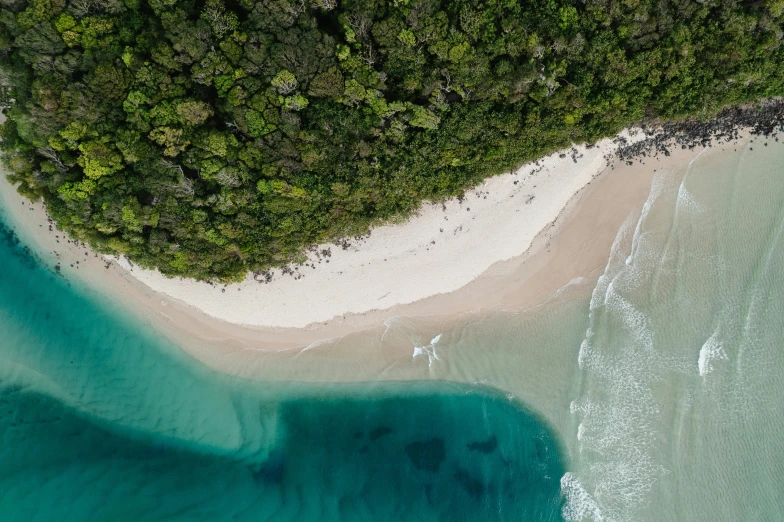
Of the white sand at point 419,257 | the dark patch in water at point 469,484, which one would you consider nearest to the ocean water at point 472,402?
the dark patch in water at point 469,484

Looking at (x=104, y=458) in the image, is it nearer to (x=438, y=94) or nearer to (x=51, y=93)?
(x=51, y=93)

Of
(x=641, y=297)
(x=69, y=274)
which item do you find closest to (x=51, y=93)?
(x=69, y=274)

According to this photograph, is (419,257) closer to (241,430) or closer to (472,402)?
(472,402)

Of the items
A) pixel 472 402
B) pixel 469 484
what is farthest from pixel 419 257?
pixel 469 484

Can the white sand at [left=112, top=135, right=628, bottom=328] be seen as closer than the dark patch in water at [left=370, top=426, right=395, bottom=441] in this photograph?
Yes

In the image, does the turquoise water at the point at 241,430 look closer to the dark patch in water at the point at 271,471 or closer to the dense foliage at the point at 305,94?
the dark patch in water at the point at 271,471

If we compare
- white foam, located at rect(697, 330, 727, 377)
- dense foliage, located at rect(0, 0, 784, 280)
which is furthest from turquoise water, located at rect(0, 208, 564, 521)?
white foam, located at rect(697, 330, 727, 377)

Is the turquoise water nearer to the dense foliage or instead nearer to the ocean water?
the ocean water
